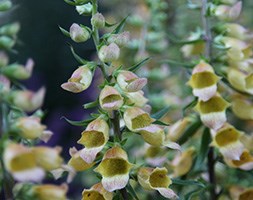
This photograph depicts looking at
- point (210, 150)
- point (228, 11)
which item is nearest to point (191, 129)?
point (210, 150)

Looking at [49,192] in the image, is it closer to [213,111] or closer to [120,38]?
[120,38]

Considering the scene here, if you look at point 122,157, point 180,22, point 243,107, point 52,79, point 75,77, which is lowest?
point 52,79

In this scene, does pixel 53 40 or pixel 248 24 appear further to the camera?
pixel 53 40

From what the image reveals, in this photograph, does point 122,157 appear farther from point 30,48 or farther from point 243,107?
point 30,48

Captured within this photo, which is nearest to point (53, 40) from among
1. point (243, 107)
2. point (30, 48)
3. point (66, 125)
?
point (30, 48)

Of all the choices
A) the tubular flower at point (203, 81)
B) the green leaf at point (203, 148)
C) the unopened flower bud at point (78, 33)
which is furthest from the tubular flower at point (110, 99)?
the green leaf at point (203, 148)

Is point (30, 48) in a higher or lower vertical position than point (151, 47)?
lower

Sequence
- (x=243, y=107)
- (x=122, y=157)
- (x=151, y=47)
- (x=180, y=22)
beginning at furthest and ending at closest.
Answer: (x=180, y=22)
(x=151, y=47)
(x=243, y=107)
(x=122, y=157)
